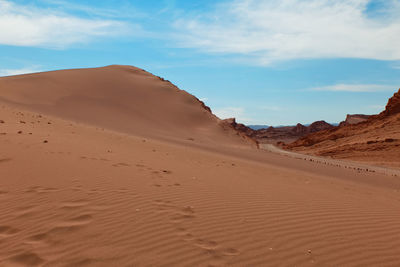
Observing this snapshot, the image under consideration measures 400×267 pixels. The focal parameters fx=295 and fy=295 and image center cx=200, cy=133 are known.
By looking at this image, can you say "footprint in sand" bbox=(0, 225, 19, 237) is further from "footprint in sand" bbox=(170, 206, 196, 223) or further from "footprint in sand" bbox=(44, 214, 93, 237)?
"footprint in sand" bbox=(170, 206, 196, 223)

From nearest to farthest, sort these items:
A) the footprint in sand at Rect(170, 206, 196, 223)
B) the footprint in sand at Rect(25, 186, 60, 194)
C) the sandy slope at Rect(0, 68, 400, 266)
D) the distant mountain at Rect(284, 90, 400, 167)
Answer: the sandy slope at Rect(0, 68, 400, 266) < the footprint in sand at Rect(170, 206, 196, 223) < the footprint in sand at Rect(25, 186, 60, 194) < the distant mountain at Rect(284, 90, 400, 167)

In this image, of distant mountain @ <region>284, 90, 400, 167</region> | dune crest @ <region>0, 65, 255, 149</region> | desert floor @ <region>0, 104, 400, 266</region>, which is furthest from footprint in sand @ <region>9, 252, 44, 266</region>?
distant mountain @ <region>284, 90, 400, 167</region>

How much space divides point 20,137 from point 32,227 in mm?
6074

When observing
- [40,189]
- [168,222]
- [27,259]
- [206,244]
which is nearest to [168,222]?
[168,222]

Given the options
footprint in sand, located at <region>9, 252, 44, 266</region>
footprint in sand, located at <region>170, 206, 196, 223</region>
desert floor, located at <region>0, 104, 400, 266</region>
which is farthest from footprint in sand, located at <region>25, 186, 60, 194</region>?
footprint in sand, located at <region>170, 206, 196, 223</region>

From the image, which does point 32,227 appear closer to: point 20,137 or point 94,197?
point 94,197

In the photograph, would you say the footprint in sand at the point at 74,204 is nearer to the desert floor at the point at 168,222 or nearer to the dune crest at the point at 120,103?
the desert floor at the point at 168,222

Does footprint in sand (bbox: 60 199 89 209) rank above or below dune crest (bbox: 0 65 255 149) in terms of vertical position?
below

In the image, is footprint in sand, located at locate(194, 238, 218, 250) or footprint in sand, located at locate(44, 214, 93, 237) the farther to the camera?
footprint in sand, located at locate(44, 214, 93, 237)

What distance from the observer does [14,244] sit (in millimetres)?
3227

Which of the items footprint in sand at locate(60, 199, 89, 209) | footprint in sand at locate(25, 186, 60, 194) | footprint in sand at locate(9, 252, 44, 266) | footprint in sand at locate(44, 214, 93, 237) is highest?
footprint in sand at locate(25, 186, 60, 194)

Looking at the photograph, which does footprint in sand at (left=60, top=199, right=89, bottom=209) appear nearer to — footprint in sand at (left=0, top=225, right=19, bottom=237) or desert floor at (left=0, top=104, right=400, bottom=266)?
desert floor at (left=0, top=104, right=400, bottom=266)

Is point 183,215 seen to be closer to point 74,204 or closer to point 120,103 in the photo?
point 74,204

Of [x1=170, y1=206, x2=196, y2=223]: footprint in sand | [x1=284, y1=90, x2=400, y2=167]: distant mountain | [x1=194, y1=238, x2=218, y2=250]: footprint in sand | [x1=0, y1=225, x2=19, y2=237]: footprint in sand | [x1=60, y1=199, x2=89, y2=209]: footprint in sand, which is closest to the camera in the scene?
Answer: [x1=194, y1=238, x2=218, y2=250]: footprint in sand
